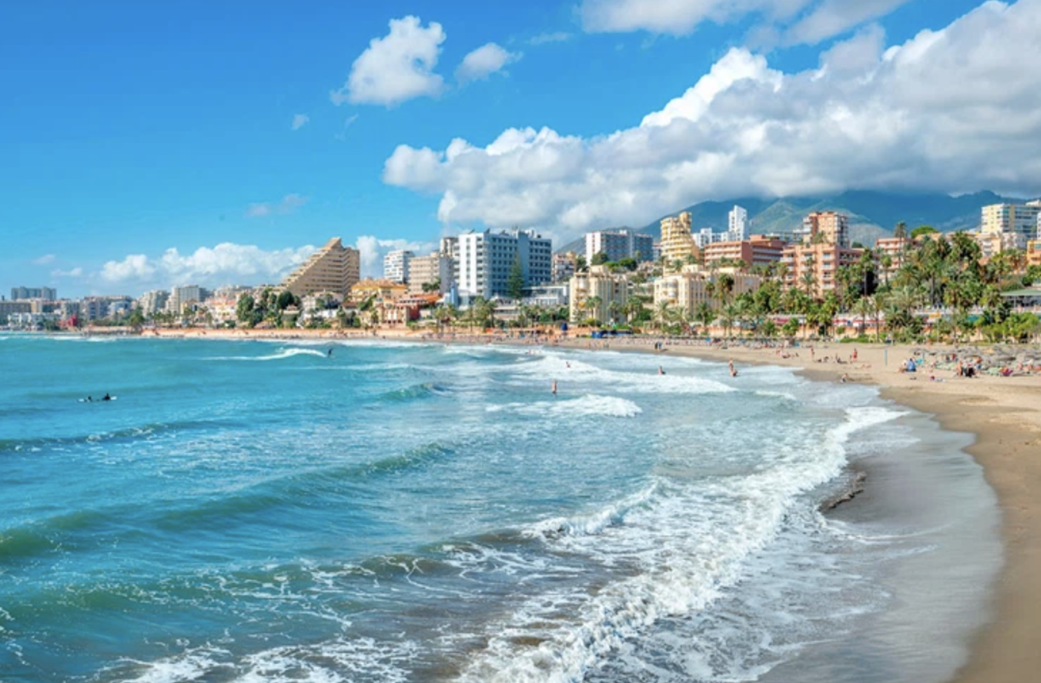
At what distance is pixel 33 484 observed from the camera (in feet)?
60.0

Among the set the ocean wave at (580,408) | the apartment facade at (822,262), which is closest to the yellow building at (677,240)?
the apartment facade at (822,262)

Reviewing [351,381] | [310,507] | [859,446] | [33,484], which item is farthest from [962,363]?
[33,484]

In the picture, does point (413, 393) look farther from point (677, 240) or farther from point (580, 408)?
point (677, 240)

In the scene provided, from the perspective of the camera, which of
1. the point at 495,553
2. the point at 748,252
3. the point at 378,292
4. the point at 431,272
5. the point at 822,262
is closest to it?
the point at 495,553

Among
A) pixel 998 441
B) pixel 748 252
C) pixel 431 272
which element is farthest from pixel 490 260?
pixel 998 441

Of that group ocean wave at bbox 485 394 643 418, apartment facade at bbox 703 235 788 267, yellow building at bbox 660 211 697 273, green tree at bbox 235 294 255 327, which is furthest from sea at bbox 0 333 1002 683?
green tree at bbox 235 294 255 327

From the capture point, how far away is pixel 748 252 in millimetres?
153750

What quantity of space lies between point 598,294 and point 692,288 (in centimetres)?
1897

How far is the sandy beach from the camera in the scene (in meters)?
8.58

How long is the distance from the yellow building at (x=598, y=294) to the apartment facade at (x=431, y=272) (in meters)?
44.8

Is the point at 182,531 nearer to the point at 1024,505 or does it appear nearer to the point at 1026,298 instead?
the point at 1024,505

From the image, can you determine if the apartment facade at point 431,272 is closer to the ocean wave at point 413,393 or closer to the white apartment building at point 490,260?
the white apartment building at point 490,260

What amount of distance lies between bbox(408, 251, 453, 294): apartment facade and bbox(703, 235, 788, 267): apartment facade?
55.4 metres

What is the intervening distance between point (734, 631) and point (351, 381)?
140ft
